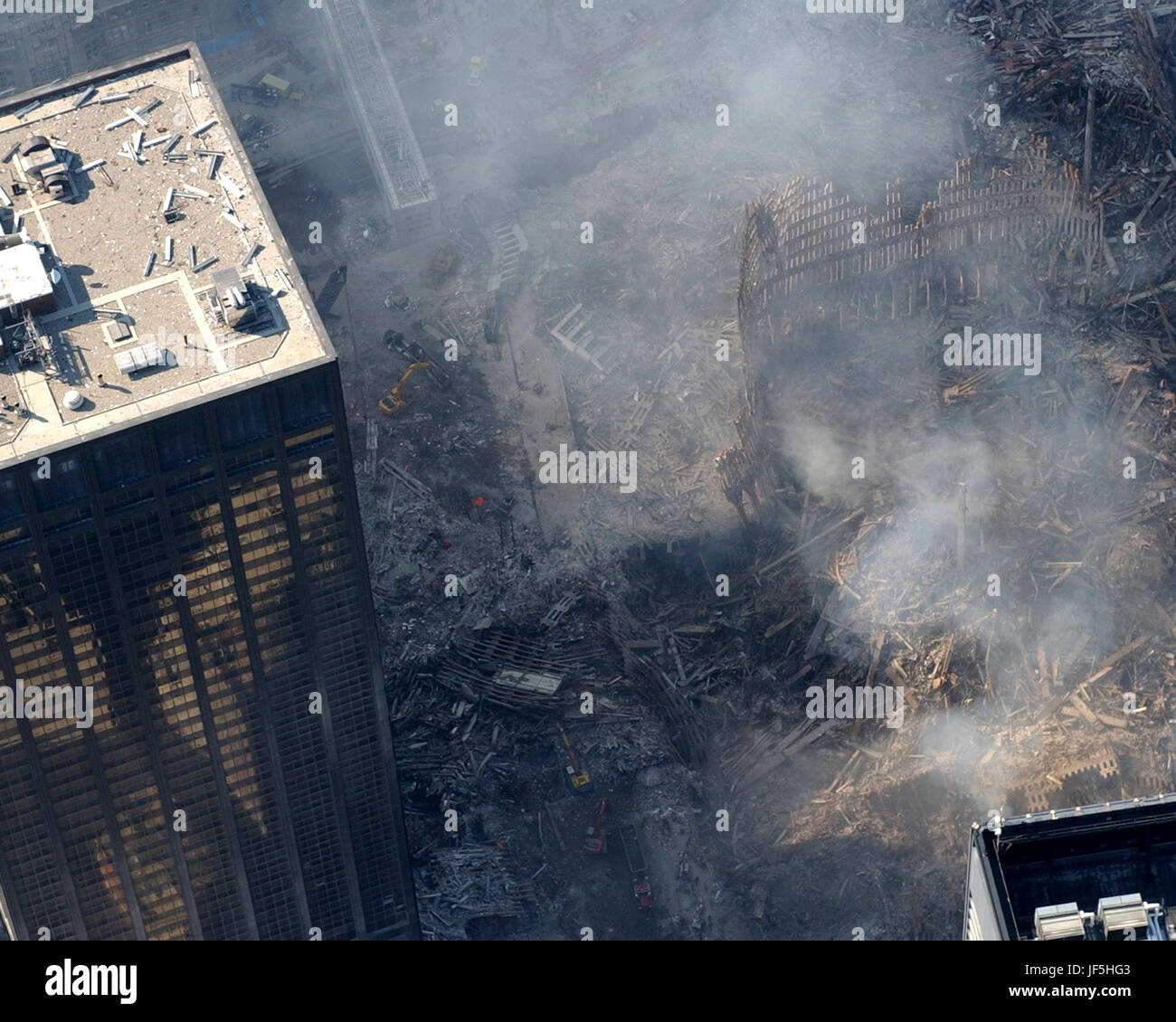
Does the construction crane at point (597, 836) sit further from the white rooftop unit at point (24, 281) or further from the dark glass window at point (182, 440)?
the white rooftop unit at point (24, 281)

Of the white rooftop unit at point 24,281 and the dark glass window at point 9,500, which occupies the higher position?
the white rooftop unit at point 24,281

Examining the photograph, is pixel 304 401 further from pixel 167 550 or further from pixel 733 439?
pixel 733 439

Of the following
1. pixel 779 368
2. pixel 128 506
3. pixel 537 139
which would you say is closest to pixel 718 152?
pixel 537 139

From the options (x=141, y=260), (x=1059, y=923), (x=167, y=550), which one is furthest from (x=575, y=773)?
(x=1059, y=923)

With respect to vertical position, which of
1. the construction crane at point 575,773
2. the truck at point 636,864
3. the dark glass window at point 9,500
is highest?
the dark glass window at point 9,500

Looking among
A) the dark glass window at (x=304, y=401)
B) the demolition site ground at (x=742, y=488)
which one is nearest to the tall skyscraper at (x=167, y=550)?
the dark glass window at (x=304, y=401)

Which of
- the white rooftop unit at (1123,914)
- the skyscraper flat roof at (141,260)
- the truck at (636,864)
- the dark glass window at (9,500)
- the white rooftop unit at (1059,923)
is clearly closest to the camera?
the white rooftop unit at (1123,914)

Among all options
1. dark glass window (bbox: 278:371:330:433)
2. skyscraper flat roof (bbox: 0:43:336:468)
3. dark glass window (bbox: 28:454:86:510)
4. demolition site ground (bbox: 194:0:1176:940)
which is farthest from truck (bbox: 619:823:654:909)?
dark glass window (bbox: 28:454:86:510)

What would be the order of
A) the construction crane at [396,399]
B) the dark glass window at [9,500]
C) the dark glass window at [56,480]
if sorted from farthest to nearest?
the construction crane at [396,399], the dark glass window at [56,480], the dark glass window at [9,500]
